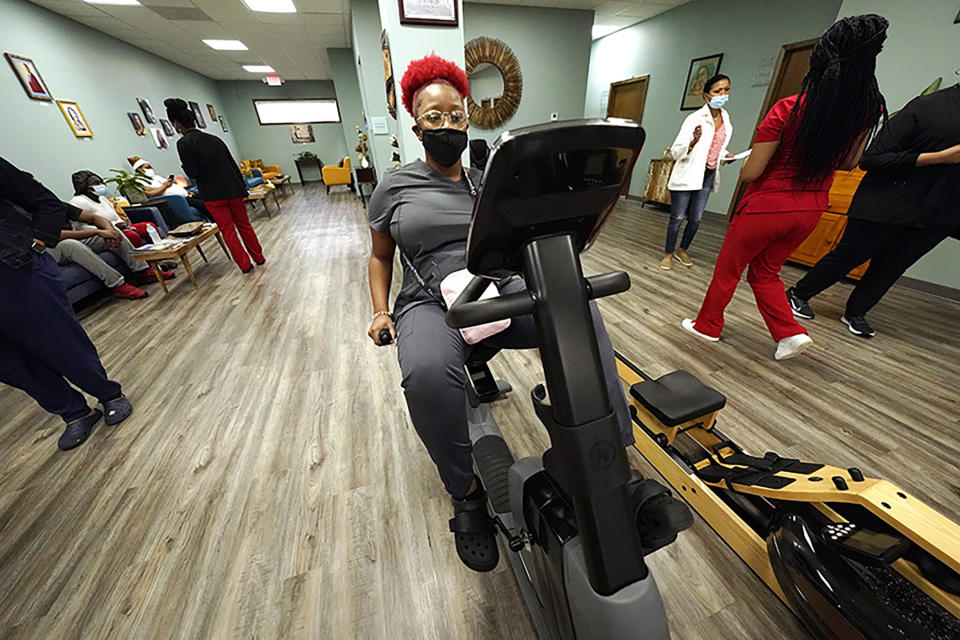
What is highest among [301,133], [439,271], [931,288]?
[301,133]

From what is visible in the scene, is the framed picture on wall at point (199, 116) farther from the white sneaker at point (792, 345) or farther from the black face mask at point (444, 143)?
the white sneaker at point (792, 345)

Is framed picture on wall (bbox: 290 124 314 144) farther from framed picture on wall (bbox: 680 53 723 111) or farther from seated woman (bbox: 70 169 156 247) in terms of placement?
framed picture on wall (bbox: 680 53 723 111)

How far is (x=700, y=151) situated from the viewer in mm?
2568

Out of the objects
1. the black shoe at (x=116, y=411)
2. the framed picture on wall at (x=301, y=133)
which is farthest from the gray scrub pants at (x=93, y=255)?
the framed picture on wall at (x=301, y=133)

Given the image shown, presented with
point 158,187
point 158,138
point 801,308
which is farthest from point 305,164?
point 801,308

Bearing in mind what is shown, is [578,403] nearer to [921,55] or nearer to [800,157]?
[800,157]

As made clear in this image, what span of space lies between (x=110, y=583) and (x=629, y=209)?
612cm

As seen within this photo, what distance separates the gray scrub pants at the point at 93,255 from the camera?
8.60 ft

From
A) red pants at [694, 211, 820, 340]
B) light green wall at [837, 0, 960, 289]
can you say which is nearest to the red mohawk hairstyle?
red pants at [694, 211, 820, 340]

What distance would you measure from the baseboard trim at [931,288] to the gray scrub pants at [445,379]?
3490mm

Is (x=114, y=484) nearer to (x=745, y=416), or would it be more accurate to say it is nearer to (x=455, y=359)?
(x=455, y=359)

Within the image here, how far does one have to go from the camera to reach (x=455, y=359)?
0.90 m

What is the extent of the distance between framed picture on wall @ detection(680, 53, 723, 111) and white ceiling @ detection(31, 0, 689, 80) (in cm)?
87

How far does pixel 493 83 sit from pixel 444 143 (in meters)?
4.69
